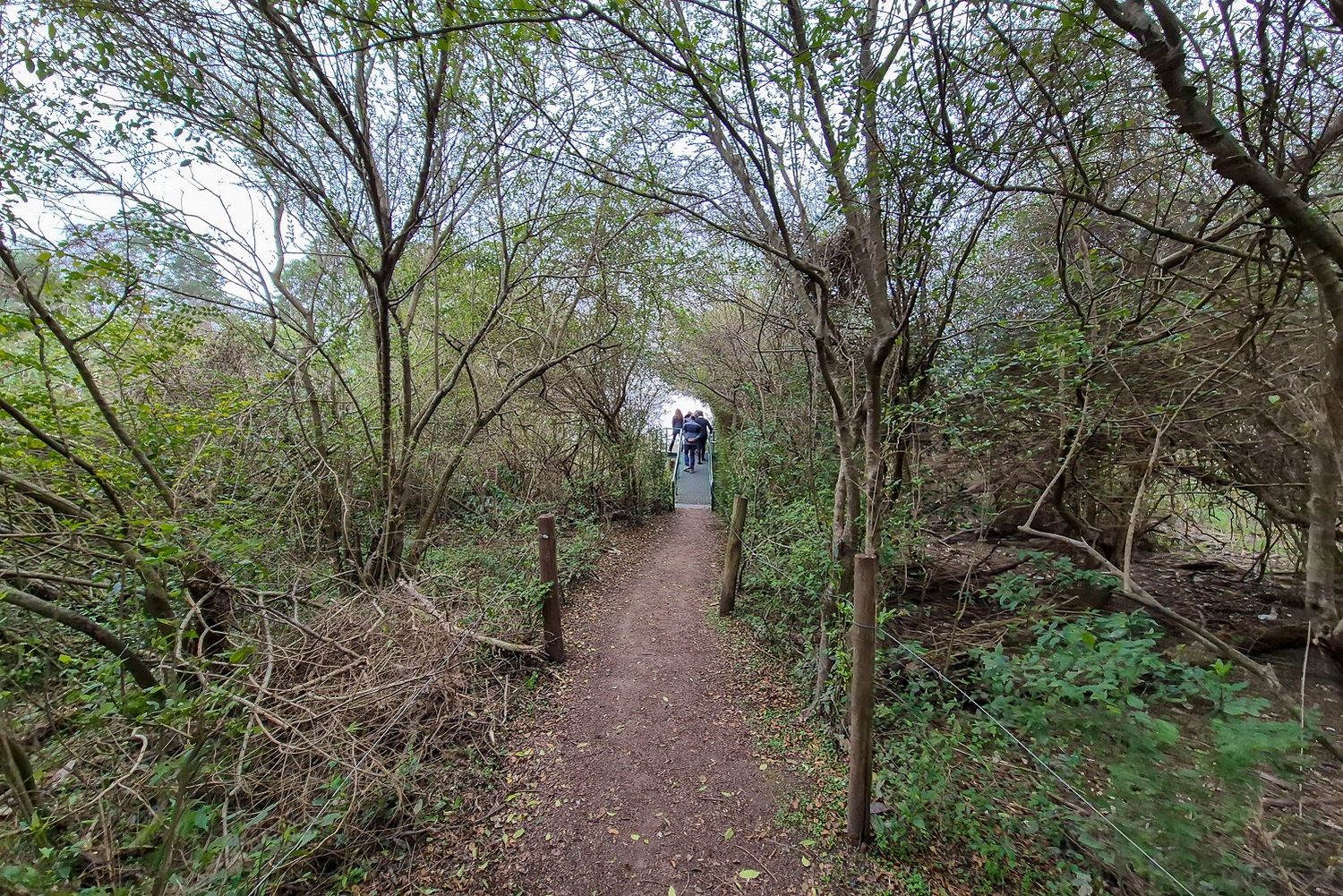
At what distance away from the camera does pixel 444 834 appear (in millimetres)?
2338

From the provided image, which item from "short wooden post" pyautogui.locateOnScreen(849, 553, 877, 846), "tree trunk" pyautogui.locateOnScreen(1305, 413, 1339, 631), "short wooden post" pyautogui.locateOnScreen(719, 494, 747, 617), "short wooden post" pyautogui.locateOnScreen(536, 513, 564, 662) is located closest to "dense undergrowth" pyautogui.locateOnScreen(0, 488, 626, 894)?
"short wooden post" pyautogui.locateOnScreen(536, 513, 564, 662)

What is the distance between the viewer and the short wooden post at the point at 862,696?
85.0 inches

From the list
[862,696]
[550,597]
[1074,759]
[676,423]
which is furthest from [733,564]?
[676,423]

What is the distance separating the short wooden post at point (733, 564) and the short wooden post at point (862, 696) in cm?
266

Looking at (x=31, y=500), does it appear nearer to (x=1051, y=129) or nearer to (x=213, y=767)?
(x=213, y=767)

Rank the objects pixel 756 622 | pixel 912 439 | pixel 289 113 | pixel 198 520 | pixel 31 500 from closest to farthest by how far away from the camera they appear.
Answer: pixel 31 500
pixel 198 520
pixel 289 113
pixel 912 439
pixel 756 622

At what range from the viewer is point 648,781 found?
9.02 ft

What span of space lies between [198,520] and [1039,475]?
17.8ft

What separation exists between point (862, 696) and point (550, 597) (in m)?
2.61

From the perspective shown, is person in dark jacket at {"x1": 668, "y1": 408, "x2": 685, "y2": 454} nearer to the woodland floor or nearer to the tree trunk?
the woodland floor

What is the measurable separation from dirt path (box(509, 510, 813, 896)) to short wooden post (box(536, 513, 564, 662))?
213 millimetres

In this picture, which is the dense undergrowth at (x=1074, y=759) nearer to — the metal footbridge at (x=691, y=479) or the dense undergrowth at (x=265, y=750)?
the dense undergrowth at (x=265, y=750)

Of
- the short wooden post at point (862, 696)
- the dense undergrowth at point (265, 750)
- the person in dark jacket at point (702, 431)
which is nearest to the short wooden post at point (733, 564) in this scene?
the dense undergrowth at point (265, 750)

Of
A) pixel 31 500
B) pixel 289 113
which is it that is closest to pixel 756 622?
pixel 31 500
